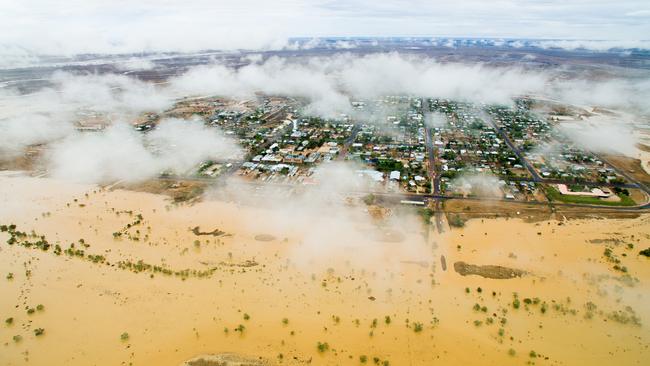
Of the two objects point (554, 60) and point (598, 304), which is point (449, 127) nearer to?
point (598, 304)

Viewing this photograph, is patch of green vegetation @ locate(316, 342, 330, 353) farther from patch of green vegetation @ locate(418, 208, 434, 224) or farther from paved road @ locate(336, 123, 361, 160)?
paved road @ locate(336, 123, 361, 160)

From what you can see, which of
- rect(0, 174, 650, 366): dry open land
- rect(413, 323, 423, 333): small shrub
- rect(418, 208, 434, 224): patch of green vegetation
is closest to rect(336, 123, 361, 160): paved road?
rect(0, 174, 650, 366): dry open land

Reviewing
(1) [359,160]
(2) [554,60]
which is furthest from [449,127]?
(2) [554,60]

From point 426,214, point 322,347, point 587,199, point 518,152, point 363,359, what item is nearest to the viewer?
point 363,359

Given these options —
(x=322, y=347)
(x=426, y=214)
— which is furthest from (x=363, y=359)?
(x=426, y=214)

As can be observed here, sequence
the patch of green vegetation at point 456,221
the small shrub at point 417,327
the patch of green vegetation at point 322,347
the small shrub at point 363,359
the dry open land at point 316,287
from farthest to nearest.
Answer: the patch of green vegetation at point 456,221 → the small shrub at point 417,327 → the dry open land at point 316,287 → the patch of green vegetation at point 322,347 → the small shrub at point 363,359

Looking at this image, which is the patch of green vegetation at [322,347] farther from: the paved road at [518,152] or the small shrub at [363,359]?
the paved road at [518,152]

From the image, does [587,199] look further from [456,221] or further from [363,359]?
[363,359]

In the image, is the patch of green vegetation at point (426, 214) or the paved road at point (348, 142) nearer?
the patch of green vegetation at point (426, 214)

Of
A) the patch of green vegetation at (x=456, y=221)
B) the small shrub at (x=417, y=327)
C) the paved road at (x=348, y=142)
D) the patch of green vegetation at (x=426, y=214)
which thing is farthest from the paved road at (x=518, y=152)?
the small shrub at (x=417, y=327)
